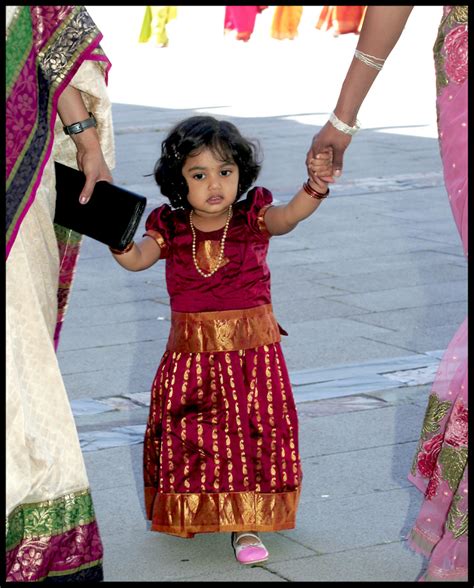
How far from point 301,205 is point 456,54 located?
0.83 metres

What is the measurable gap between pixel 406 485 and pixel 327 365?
1510 millimetres

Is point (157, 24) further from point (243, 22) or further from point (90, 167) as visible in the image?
point (90, 167)

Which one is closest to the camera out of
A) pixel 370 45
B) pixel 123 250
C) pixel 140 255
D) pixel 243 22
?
pixel 370 45

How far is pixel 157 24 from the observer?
25578mm

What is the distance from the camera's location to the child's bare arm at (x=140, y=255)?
12.4 ft

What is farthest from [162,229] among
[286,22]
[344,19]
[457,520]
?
[286,22]

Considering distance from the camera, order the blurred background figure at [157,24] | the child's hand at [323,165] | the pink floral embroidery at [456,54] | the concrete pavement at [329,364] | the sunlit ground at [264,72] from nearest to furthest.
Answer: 1. the pink floral embroidery at [456,54]
2. the child's hand at [323,165]
3. the concrete pavement at [329,364]
4. the sunlit ground at [264,72]
5. the blurred background figure at [157,24]

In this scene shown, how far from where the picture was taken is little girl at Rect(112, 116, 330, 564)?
387cm

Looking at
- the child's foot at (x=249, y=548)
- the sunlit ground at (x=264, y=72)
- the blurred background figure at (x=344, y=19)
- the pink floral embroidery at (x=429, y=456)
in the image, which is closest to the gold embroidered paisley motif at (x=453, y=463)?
the pink floral embroidery at (x=429, y=456)

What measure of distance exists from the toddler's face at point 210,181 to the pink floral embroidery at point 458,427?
1.07 m

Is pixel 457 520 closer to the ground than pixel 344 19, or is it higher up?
closer to the ground

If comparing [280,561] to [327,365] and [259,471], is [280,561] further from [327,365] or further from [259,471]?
[327,365]

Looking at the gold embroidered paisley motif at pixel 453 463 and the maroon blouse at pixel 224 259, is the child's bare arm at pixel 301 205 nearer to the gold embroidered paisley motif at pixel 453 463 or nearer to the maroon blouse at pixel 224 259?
the maroon blouse at pixel 224 259

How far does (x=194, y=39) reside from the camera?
1075 inches
